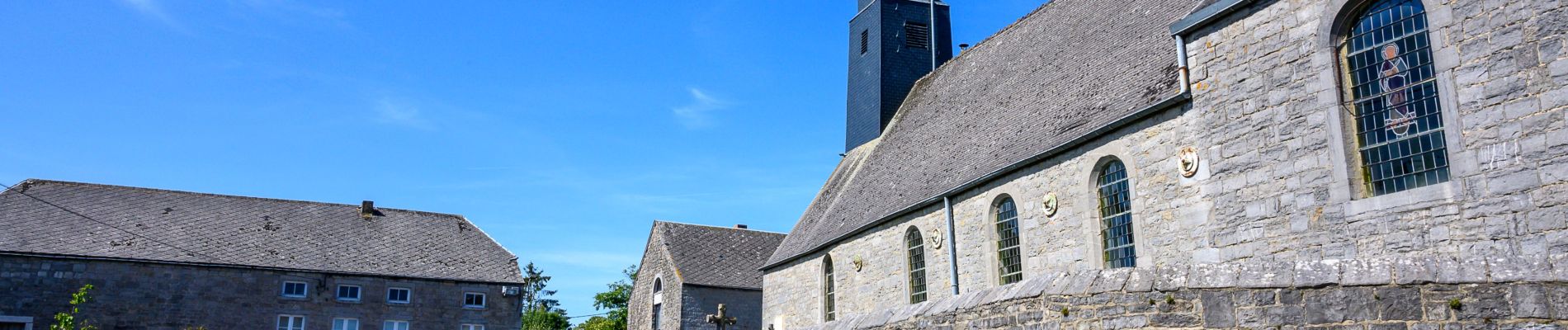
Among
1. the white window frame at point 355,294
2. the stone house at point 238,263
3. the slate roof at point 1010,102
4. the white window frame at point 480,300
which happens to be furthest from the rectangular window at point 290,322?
the slate roof at point 1010,102

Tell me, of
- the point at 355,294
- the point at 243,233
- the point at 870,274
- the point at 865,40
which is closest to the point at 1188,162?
the point at 870,274

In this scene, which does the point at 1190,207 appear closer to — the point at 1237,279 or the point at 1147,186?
the point at 1147,186

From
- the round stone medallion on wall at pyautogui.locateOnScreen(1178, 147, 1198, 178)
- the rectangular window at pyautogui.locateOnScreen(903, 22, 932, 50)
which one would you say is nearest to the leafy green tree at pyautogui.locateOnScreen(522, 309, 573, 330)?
the rectangular window at pyautogui.locateOnScreen(903, 22, 932, 50)

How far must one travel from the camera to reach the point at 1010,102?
18.9 m

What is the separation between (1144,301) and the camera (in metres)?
8.18

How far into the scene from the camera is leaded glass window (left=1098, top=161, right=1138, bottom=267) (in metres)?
13.9

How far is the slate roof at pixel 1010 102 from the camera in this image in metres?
15.3

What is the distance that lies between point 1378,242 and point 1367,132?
1031 millimetres

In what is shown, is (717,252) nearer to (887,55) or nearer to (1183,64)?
(887,55)

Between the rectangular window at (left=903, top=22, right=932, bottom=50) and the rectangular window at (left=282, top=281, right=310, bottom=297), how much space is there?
18.0 meters

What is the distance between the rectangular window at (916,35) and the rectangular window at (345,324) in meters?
17.2

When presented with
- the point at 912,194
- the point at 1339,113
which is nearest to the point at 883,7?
the point at 912,194

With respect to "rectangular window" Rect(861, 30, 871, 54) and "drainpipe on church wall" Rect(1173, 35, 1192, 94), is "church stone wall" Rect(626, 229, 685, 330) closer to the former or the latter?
"rectangular window" Rect(861, 30, 871, 54)

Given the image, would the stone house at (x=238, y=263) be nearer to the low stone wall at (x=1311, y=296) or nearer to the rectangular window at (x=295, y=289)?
the rectangular window at (x=295, y=289)
